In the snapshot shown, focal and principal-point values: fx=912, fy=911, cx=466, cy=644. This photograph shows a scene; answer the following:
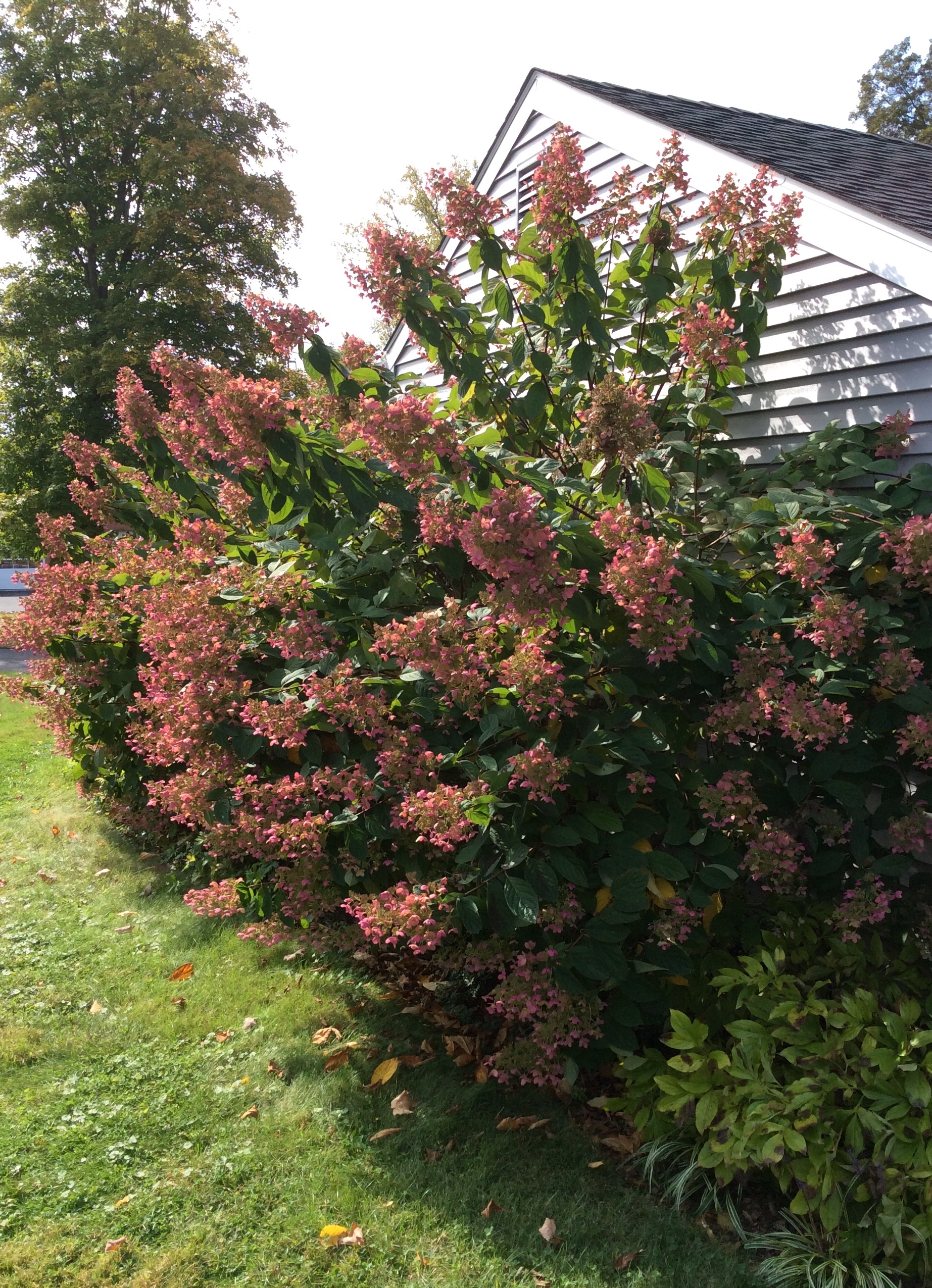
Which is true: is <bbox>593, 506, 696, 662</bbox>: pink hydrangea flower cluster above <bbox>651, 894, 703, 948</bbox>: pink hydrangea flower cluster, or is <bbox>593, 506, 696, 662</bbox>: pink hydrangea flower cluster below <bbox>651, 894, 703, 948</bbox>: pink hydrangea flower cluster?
above

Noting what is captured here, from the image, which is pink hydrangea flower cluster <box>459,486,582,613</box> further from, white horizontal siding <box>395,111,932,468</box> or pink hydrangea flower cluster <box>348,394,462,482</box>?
white horizontal siding <box>395,111,932,468</box>

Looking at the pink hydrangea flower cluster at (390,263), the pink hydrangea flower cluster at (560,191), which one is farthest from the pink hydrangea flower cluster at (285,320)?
the pink hydrangea flower cluster at (560,191)

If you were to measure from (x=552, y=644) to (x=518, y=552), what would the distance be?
1.27 ft

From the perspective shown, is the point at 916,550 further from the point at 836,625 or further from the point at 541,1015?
the point at 541,1015

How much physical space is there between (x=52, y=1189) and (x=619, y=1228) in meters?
1.70

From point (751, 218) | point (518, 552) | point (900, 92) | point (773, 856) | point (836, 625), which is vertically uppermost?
point (900, 92)

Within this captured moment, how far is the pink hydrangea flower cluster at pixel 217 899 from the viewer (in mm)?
3166

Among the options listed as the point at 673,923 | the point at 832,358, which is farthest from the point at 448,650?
the point at 832,358

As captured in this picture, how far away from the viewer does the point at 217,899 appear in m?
3.17

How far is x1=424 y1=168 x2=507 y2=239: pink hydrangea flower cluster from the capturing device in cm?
347

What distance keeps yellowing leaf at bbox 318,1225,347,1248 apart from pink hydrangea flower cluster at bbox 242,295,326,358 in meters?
2.70

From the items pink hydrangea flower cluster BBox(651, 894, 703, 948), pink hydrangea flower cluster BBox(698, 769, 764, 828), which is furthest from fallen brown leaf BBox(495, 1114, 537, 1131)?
pink hydrangea flower cluster BBox(698, 769, 764, 828)

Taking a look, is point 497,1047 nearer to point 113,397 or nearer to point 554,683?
point 554,683

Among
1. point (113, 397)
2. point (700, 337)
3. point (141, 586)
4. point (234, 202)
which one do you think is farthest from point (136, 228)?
point (700, 337)
